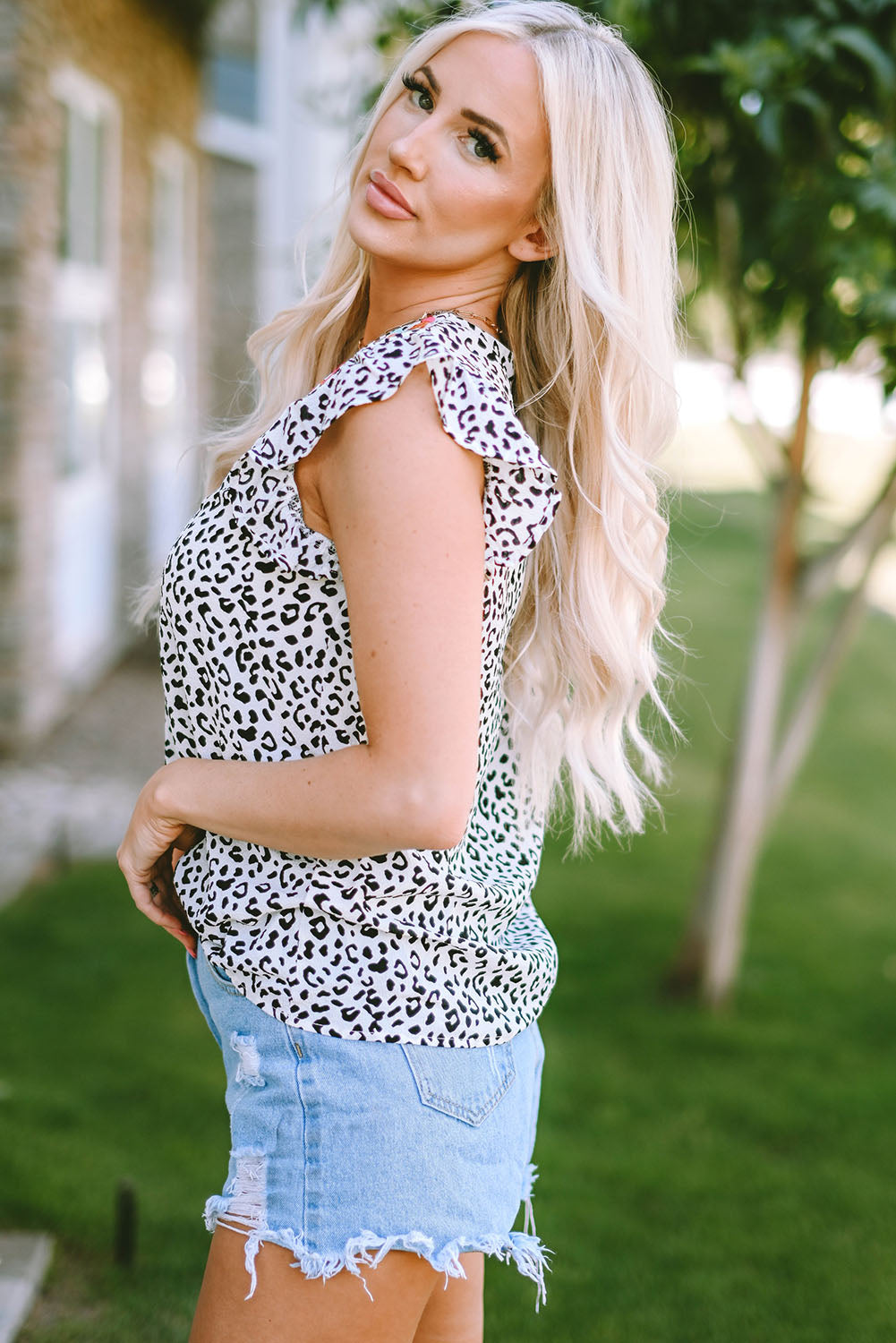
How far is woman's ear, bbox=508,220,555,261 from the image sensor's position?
50.0 inches

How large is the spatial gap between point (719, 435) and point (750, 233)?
17353mm

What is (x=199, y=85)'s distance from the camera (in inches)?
381

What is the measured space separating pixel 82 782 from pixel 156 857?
4.63 m

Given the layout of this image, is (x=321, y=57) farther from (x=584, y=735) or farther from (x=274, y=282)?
(x=584, y=735)

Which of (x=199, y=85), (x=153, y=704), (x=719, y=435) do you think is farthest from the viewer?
(x=719, y=435)

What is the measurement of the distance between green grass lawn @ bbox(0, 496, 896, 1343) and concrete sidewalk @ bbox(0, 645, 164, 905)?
16 centimetres

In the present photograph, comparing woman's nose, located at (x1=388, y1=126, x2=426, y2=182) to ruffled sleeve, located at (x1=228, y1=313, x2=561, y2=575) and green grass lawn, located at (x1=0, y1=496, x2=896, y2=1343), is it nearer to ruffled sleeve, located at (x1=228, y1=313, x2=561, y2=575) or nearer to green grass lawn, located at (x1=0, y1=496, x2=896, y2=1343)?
ruffled sleeve, located at (x1=228, y1=313, x2=561, y2=575)

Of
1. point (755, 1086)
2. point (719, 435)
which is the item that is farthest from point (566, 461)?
point (719, 435)

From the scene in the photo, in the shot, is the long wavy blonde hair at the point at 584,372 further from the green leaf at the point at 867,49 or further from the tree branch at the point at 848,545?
the tree branch at the point at 848,545

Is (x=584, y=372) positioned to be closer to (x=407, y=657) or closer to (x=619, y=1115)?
(x=407, y=657)

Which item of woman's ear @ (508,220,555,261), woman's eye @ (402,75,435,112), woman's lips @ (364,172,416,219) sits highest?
woman's eye @ (402,75,435,112)

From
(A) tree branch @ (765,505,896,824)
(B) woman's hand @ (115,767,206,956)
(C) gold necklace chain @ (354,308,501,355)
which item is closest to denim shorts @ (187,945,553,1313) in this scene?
(B) woman's hand @ (115,767,206,956)

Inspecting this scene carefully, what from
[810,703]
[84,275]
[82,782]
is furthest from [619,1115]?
[84,275]

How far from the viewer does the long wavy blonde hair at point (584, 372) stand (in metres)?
1.22
